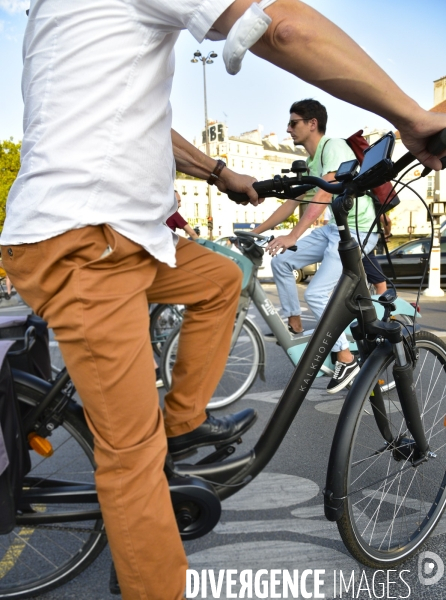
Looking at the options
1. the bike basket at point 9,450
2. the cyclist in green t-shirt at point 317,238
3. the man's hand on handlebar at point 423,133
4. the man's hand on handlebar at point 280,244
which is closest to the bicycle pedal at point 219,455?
the bike basket at point 9,450

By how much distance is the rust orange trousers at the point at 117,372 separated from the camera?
1.35 meters

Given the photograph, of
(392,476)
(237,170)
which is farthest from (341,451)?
(237,170)

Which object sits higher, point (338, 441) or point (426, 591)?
point (338, 441)

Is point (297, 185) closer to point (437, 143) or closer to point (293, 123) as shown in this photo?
point (437, 143)

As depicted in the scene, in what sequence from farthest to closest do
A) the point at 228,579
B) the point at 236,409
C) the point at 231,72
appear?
the point at 236,409 < the point at 228,579 < the point at 231,72

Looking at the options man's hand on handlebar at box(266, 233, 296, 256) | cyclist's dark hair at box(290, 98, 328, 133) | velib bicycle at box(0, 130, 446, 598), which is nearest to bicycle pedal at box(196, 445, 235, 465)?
velib bicycle at box(0, 130, 446, 598)

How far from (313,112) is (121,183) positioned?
3.60 metres

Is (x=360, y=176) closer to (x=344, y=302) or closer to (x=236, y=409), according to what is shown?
(x=344, y=302)

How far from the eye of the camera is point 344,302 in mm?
1891

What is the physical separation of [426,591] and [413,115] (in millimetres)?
1584

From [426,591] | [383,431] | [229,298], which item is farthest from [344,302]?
[426,591]

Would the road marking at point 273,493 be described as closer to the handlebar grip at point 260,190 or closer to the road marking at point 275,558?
the road marking at point 275,558

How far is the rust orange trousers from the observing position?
135 centimetres

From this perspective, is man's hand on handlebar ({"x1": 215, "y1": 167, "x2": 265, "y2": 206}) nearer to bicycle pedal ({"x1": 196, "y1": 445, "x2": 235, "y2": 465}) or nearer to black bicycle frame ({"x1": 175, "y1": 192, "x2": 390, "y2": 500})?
black bicycle frame ({"x1": 175, "y1": 192, "x2": 390, "y2": 500})
